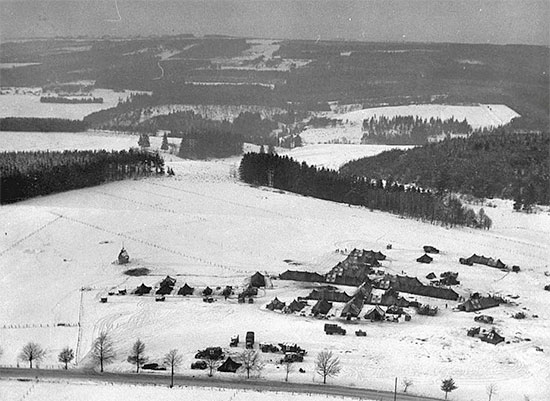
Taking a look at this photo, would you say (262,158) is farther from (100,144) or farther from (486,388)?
(486,388)

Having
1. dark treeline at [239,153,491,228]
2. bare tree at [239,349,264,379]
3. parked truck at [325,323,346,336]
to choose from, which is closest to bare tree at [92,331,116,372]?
bare tree at [239,349,264,379]

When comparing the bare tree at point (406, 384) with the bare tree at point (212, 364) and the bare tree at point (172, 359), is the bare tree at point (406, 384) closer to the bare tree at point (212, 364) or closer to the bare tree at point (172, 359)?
the bare tree at point (212, 364)

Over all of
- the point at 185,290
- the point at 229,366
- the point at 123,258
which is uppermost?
the point at 123,258

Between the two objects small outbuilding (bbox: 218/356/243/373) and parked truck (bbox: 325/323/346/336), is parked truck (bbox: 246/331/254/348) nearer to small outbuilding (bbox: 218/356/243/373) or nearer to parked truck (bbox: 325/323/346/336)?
Result: small outbuilding (bbox: 218/356/243/373)

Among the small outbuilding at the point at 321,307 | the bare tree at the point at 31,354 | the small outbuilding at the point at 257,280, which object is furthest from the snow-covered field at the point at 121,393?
the small outbuilding at the point at 257,280

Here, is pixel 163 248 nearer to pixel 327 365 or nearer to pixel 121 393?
pixel 327 365

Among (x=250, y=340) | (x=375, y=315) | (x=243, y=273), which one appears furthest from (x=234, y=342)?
(x=243, y=273)
